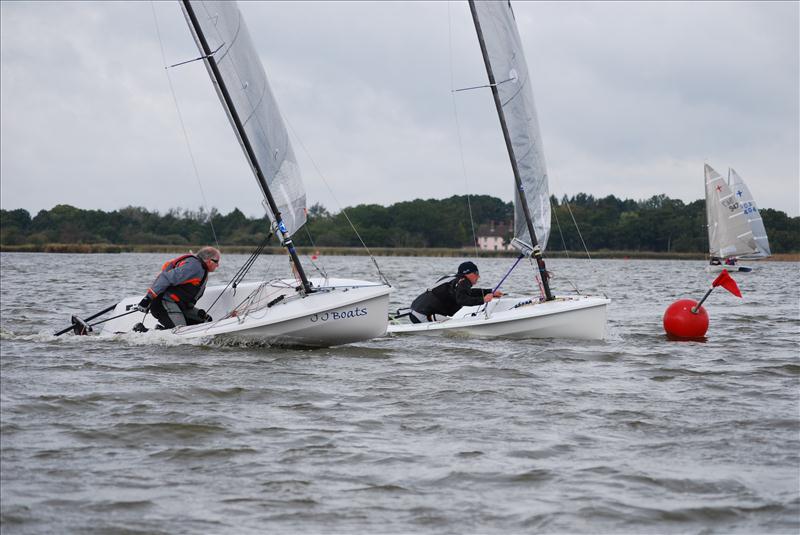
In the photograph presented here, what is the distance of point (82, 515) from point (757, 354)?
9812 millimetres

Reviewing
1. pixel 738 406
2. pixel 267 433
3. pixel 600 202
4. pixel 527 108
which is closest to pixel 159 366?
pixel 267 433

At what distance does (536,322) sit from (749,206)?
91.4 ft

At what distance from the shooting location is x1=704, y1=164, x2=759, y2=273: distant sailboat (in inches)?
1448

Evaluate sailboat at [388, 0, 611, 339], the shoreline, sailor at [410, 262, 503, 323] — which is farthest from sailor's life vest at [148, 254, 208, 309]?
the shoreline

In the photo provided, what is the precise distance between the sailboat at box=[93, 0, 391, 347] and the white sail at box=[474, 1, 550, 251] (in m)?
3.53

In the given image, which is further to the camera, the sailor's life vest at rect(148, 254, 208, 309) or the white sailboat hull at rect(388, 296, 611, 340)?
the white sailboat hull at rect(388, 296, 611, 340)

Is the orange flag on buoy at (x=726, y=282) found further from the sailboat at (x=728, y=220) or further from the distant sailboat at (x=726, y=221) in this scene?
the sailboat at (x=728, y=220)

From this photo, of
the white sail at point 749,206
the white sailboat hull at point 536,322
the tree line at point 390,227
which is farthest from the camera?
the tree line at point 390,227

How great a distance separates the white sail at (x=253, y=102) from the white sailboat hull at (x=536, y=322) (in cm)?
257

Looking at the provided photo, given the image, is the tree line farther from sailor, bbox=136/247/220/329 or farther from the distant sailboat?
sailor, bbox=136/247/220/329

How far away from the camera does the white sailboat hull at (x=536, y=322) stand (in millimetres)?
12984

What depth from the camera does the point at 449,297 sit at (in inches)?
541

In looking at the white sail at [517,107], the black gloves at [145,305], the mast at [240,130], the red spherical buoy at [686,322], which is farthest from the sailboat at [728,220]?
the black gloves at [145,305]

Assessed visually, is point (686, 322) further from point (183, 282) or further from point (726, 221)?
point (726, 221)
